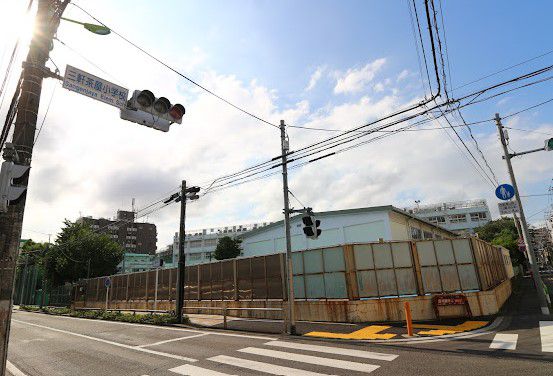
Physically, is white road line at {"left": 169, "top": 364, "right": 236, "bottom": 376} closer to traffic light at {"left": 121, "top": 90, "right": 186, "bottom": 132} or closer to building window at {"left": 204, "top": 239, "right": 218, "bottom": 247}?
traffic light at {"left": 121, "top": 90, "right": 186, "bottom": 132}

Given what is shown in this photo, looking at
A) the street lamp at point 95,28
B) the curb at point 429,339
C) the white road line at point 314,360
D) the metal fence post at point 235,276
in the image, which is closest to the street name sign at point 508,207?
the curb at point 429,339

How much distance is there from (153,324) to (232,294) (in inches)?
192

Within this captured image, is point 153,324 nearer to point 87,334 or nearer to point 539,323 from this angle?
point 87,334

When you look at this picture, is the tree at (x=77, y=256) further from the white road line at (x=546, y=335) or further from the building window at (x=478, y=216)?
the building window at (x=478, y=216)

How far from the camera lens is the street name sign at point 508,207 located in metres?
15.8

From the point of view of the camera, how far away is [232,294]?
2056cm

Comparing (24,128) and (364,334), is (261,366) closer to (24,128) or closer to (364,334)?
(364,334)

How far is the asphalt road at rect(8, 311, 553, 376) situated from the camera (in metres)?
7.39

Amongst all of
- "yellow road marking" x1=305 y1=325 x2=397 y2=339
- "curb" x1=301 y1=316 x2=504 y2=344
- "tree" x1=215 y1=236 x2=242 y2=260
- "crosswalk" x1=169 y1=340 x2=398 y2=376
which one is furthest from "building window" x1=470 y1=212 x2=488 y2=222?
"crosswalk" x1=169 y1=340 x2=398 y2=376

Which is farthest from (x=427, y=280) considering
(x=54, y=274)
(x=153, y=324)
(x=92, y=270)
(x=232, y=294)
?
(x=54, y=274)

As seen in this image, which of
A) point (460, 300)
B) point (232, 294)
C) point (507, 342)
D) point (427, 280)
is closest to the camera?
point (507, 342)

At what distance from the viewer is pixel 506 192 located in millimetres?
14867

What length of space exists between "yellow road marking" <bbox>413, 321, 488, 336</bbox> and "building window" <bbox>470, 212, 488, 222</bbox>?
7588 cm

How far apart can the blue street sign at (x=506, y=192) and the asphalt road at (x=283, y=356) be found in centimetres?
518
